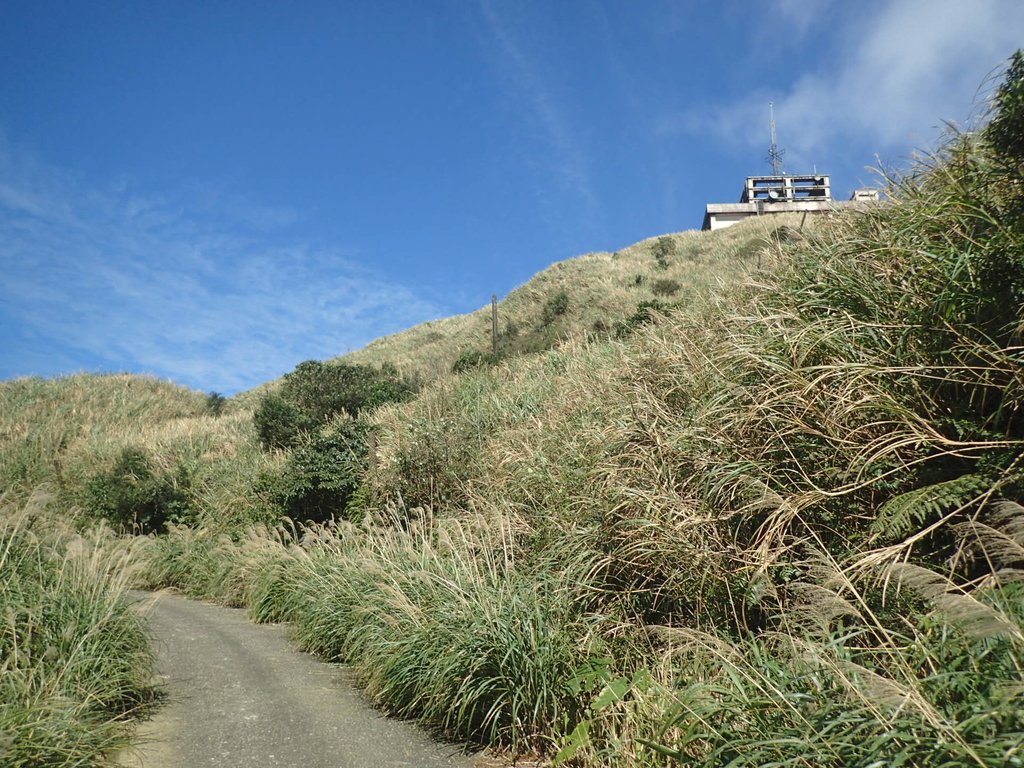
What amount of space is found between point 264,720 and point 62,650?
1.45 metres

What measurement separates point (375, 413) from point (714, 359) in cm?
1387

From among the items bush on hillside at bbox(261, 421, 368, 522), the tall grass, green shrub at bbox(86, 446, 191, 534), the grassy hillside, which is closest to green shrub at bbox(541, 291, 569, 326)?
the grassy hillside

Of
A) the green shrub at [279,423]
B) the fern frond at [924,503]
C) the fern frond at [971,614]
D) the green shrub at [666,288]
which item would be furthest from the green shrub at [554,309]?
the fern frond at [971,614]

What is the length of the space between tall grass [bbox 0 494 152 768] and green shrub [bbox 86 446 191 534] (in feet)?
43.1

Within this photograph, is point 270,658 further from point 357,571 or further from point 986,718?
point 986,718

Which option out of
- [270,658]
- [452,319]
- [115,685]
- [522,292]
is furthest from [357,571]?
[452,319]

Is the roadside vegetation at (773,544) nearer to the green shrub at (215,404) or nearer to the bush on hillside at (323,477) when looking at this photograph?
the bush on hillside at (323,477)

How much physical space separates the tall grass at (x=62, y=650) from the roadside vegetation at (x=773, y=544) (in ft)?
0.91

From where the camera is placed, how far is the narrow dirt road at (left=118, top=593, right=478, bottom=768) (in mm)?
4672

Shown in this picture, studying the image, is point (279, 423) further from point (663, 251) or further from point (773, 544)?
point (663, 251)

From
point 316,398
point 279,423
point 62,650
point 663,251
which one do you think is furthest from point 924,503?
point 663,251

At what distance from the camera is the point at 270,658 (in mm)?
7254

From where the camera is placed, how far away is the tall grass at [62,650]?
3.88 metres

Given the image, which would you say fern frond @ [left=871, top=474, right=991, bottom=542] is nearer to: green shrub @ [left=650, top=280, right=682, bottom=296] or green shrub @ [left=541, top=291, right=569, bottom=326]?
green shrub @ [left=650, top=280, right=682, bottom=296]
